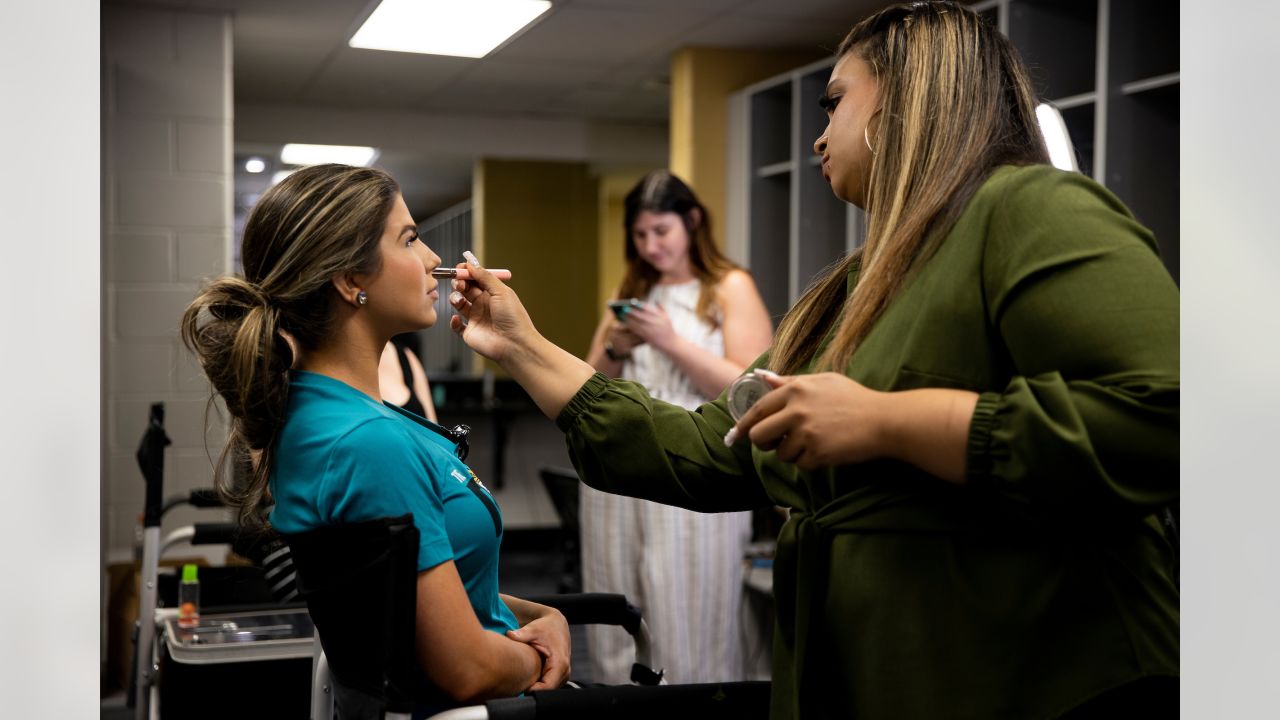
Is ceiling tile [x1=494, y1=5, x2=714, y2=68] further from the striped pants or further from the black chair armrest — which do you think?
the black chair armrest

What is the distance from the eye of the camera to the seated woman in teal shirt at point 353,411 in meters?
1.27

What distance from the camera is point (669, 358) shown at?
10.0 ft

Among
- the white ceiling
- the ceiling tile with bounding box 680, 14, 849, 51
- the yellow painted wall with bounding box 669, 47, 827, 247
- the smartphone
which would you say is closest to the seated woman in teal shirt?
the smartphone

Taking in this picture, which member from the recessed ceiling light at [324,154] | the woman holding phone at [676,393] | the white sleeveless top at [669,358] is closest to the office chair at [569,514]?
the woman holding phone at [676,393]

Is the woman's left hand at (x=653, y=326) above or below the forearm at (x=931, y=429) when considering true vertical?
above

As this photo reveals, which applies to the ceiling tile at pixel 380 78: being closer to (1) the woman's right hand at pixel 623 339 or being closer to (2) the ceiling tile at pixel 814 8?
(2) the ceiling tile at pixel 814 8

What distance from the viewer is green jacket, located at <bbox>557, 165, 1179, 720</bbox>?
0.86 metres

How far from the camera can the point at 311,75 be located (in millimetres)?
5855

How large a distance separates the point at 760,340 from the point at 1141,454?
220 centimetres

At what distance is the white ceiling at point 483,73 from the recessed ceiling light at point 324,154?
0.17 m

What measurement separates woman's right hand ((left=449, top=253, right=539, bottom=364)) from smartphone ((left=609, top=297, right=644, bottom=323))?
155 centimetres

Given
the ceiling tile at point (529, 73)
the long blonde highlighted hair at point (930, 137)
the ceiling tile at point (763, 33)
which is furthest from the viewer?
the ceiling tile at point (529, 73)
